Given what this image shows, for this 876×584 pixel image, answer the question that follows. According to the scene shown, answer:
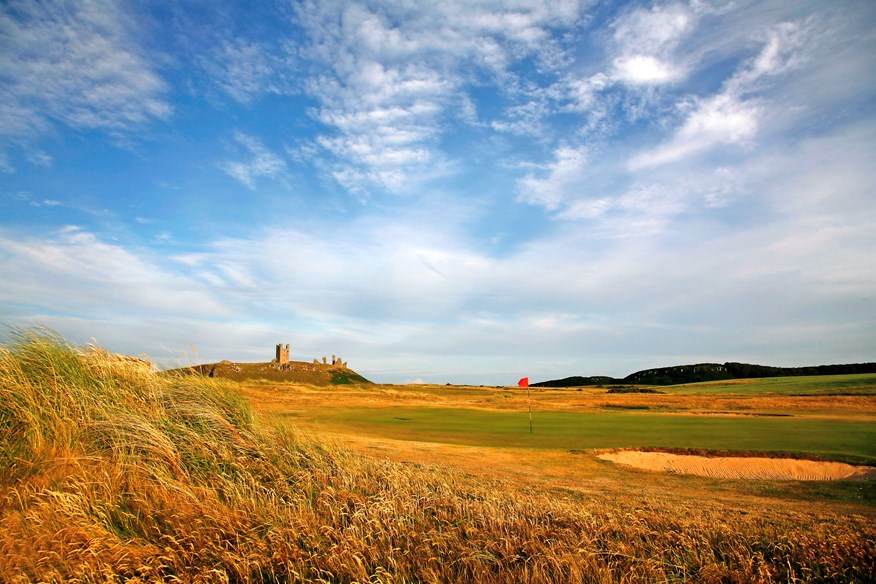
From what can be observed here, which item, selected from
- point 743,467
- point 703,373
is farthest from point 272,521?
point 703,373

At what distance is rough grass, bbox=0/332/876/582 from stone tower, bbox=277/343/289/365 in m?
67.6

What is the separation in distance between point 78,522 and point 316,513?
2.28 meters

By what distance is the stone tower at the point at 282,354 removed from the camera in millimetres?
72812

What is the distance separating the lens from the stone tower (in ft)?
239

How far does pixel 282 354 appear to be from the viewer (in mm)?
74000

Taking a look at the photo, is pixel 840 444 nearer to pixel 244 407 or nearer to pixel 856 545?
pixel 856 545

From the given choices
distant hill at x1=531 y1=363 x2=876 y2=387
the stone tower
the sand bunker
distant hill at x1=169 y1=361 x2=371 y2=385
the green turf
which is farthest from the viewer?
distant hill at x1=531 y1=363 x2=876 y2=387

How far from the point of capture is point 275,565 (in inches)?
173

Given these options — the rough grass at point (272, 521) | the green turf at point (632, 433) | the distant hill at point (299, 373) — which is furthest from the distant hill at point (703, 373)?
the rough grass at point (272, 521)

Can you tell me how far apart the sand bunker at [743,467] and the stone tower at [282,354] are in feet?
211

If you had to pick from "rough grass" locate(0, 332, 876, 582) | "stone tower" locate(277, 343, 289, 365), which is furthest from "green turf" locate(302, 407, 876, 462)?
"stone tower" locate(277, 343, 289, 365)

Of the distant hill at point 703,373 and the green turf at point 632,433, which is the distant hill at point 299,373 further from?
the distant hill at point 703,373

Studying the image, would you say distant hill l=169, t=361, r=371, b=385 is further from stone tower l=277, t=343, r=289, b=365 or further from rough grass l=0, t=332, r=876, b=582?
rough grass l=0, t=332, r=876, b=582

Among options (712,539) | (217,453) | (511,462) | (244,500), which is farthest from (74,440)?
(511,462)
